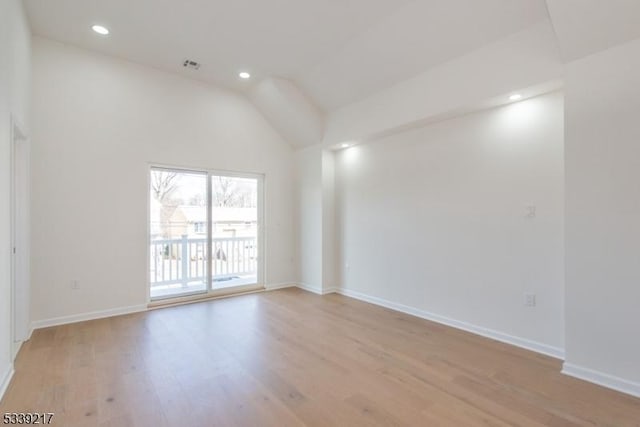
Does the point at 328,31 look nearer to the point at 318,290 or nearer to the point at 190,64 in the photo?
the point at 190,64

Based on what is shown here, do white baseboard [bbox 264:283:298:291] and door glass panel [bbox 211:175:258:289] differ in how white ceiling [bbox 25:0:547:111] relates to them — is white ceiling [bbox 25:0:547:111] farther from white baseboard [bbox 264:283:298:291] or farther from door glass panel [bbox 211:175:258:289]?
white baseboard [bbox 264:283:298:291]

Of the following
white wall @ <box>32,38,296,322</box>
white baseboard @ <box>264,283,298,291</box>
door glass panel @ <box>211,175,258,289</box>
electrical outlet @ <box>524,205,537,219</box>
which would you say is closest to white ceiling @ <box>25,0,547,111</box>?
white wall @ <box>32,38,296,322</box>

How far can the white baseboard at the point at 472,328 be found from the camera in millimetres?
2919

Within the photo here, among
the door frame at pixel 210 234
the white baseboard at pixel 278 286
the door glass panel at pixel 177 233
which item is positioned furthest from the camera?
the white baseboard at pixel 278 286

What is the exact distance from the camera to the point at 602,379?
7.75 ft

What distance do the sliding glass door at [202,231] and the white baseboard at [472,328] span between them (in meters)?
2.10

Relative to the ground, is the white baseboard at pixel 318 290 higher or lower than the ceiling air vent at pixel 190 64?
lower

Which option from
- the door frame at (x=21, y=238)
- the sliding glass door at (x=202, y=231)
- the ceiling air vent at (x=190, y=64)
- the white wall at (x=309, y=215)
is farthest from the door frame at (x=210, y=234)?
the ceiling air vent at (x=190, y=64)

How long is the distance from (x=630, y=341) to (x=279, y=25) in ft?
13.6

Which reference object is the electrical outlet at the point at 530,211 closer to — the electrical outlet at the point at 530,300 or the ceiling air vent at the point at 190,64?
the electrical outlet at the point at 530,300

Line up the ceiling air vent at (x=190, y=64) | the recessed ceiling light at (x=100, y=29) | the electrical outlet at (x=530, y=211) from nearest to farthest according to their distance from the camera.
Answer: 1. the electrical outlet at (x=530, y=211)
2. the recessed ceiling light at (x=100, y=29)
3. the ceiling air vent at (x=190, y=64)

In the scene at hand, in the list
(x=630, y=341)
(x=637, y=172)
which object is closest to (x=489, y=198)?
(x=637, y=172)

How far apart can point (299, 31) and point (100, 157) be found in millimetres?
2922

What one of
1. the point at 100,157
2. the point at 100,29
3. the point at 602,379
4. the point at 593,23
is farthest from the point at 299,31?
the point at 602,379
